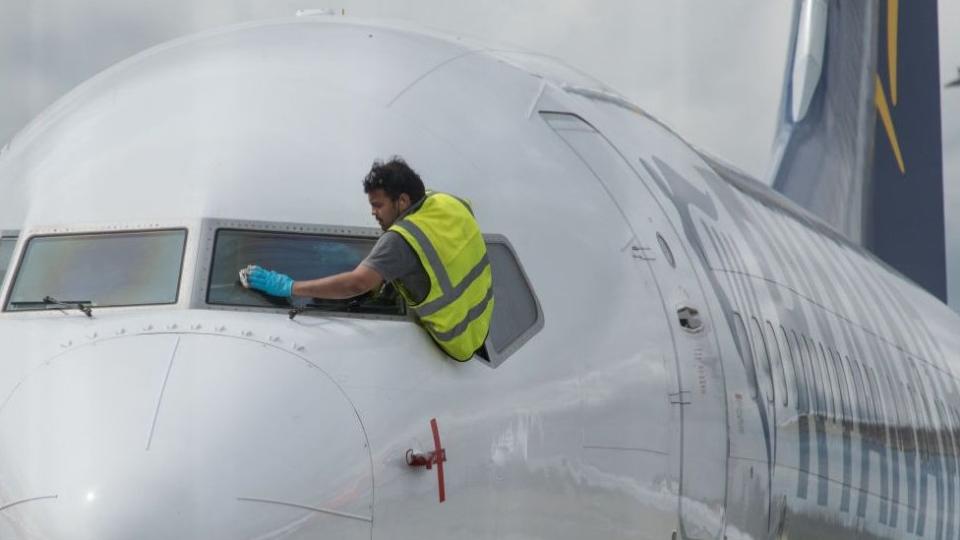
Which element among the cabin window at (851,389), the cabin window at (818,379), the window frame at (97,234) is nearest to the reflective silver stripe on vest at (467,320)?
the window frame at (97,234)

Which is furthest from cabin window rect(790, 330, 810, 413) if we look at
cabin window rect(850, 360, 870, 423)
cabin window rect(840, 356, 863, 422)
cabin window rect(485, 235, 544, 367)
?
cabin window rect(485, 235, 544, 367)

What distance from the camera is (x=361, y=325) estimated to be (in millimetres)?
6051

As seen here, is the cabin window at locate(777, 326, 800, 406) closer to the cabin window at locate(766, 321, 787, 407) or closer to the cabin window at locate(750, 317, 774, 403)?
the cabin window at locate(766, 321, 787, 407)

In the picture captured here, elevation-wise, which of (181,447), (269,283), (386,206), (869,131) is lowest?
(181,447)

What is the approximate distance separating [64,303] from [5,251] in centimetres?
68

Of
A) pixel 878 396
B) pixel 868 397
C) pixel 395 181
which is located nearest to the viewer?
pixel 395 181

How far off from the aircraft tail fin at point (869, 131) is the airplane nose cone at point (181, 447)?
44.8ft

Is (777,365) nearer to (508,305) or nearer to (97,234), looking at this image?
(508,305)

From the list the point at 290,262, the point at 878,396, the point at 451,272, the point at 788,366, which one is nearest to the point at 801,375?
the point at 788,366

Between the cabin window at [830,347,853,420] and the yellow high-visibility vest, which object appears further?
the cabin window at [830,347,853,420]

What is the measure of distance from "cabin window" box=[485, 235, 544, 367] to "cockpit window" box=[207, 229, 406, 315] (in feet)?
1.36

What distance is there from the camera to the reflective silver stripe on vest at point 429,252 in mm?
6301

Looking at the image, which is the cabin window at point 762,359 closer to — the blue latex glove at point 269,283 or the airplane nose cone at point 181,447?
the blue latex glove at point 269,283

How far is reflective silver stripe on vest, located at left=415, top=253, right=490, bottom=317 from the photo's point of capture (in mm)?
6188
